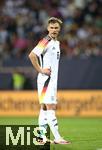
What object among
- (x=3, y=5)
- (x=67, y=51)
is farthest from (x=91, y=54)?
(x=3, y=5)

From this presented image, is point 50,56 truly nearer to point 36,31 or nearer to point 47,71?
point 47,71

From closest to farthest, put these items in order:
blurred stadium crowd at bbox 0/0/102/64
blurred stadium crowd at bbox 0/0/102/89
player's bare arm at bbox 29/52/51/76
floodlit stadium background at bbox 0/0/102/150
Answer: player's bare arm at bbox 29/52/51/76 < floodlit stadium background at bbox 0/0/102/150 < blurred stadium crowd at bbox 0/0/102/89 < blurred stadium crowd at bbox 0/0/102/64

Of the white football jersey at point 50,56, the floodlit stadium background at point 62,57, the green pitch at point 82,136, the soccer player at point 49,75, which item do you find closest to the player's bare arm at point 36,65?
the soccer player at point 49,75

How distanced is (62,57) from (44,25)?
83.5 inches

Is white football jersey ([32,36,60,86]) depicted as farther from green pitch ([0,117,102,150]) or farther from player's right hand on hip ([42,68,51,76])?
green pitch ([0,117,102,150])

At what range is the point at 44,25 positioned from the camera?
24469 millimetres

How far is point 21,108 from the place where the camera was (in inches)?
870

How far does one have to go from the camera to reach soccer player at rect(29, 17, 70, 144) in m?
11.6

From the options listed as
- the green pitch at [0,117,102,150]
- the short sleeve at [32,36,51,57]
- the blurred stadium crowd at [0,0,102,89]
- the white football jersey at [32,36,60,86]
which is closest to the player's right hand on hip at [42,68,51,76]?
the white football jersey at [32,36,60,86]

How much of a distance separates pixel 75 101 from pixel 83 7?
15.6ft

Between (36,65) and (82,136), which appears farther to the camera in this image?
(82,136)

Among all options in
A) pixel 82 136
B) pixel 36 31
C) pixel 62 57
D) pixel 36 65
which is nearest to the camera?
pixel 36 65

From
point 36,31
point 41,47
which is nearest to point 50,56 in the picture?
point 41,47

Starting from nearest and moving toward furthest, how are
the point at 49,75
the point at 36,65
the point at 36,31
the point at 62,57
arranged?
the point at 36,65 → the point at 49,75 → the point at 62,57 → the point at 36,31
